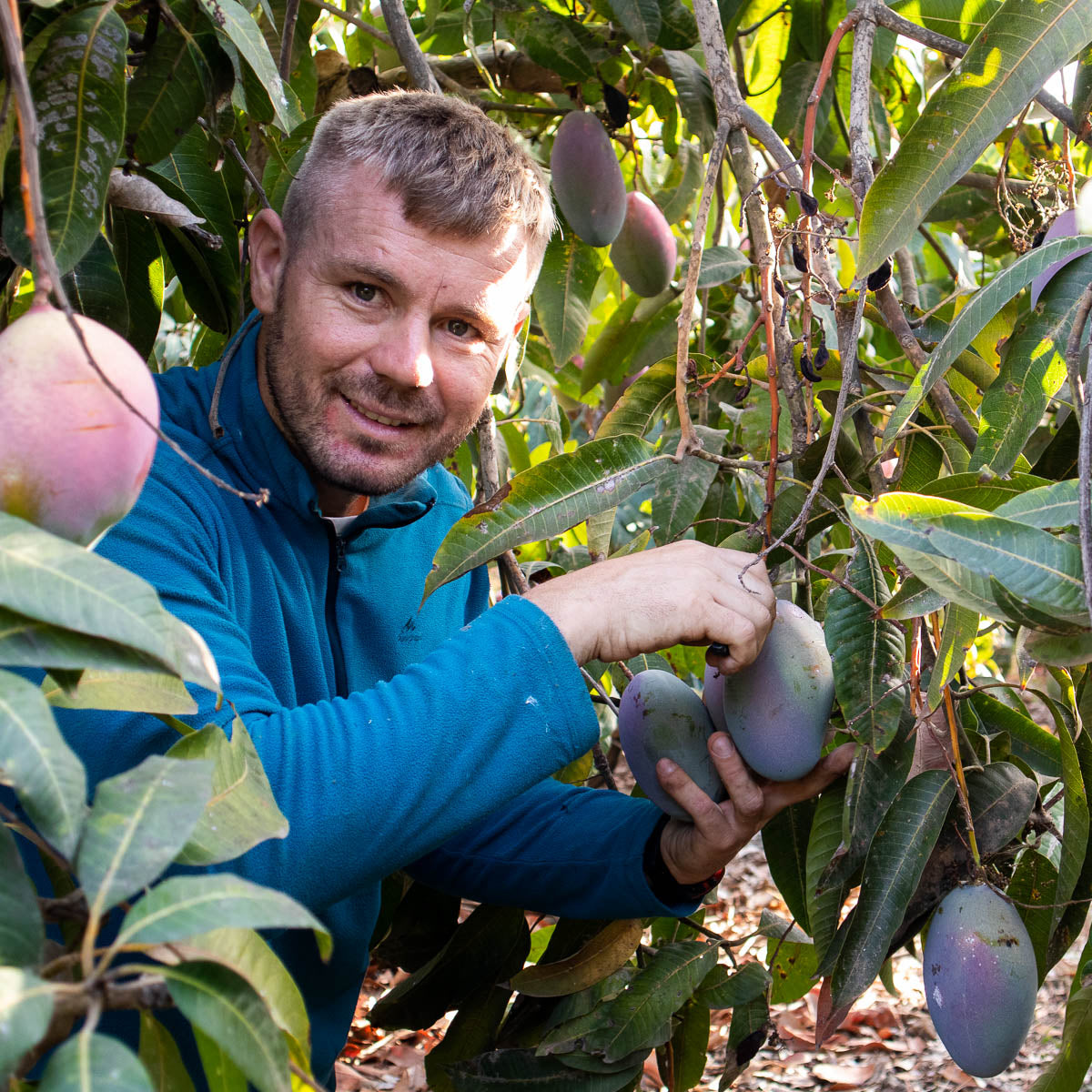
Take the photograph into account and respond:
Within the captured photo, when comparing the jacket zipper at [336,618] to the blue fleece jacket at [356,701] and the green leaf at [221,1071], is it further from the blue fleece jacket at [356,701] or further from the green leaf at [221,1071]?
the green leaf at [221,1071]

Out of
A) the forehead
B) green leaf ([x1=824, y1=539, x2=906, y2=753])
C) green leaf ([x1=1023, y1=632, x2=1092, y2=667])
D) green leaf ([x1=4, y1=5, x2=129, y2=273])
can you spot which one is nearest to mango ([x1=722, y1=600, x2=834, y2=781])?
green leaf ([x1=824, y1=539, x2=906, y2=753])

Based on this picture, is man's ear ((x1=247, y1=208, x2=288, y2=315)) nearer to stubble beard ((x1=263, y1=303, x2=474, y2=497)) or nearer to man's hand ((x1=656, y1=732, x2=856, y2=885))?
stubble beard ((x1=263, y1=303, x2=474, y2=497))

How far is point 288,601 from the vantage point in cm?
143

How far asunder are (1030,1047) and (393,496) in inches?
75.8

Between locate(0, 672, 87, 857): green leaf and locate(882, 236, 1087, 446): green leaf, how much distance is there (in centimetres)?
72

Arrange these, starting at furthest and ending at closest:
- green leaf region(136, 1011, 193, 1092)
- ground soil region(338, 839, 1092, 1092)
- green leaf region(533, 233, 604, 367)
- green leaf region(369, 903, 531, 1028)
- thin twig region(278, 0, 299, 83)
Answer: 1. ground soil region(338, 839, 1092, 1092)
2. green leaf region(533, 233, 604, 367)
3. thin twig region(278, 0, 299, 83)
4. green leaf region(369, 903, 531, 1028)
5. green leaf region(136, 1011, 193, 1092)

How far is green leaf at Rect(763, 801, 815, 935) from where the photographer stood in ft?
4.61

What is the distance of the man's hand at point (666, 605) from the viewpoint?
1.03 metres

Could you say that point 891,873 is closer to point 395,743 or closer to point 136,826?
point 395,743

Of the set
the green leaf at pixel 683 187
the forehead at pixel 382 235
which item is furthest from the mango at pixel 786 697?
the green leaf at pixel 683 187

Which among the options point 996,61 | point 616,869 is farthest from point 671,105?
point 616,869

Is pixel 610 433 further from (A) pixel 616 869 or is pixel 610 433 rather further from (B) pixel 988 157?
(B) pixel 988 157

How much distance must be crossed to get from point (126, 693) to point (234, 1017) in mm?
235

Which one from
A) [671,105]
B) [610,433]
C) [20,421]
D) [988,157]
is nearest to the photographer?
[20,421]
